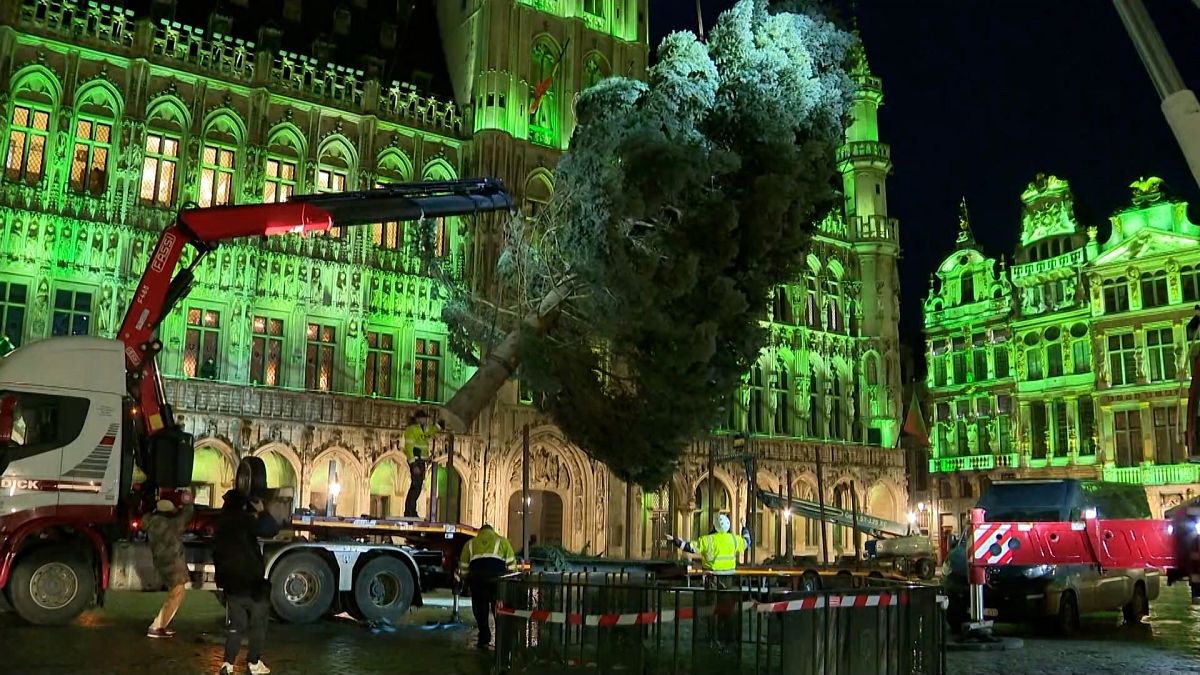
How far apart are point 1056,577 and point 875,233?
27140mm

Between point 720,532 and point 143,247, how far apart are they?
18.1 m

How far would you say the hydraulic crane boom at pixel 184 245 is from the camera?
13.7 m

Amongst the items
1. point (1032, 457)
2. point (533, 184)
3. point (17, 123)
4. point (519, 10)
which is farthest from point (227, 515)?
point (1032, 457)

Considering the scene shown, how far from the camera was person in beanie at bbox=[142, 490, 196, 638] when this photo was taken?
11516mm

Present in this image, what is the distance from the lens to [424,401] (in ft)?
92.9

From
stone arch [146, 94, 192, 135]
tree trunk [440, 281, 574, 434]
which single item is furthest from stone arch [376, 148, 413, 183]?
tree trunk [440, 281, 574, 434]

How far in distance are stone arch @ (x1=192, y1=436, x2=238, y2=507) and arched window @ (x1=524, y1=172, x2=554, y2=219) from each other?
10910mm

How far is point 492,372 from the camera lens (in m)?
19.6

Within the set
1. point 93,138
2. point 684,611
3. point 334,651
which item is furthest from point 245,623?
point 93,138

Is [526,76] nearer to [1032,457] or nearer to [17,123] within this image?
[17,123]

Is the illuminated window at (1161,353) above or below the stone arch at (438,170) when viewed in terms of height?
below

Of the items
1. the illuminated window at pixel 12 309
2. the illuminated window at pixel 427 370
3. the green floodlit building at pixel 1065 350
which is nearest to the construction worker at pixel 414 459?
the illuminated window at pixel 427 370

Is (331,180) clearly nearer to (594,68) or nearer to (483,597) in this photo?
(594,68)

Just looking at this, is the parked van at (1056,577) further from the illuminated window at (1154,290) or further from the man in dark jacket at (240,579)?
the illuminated window at (1154,290)
